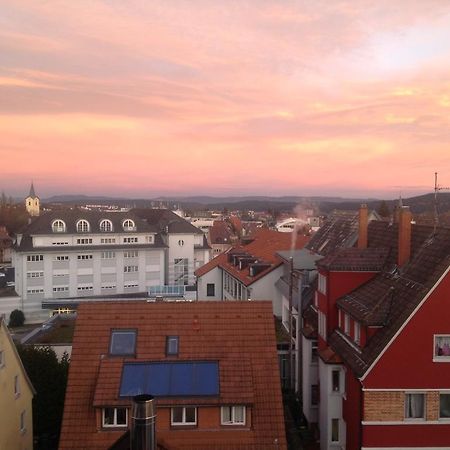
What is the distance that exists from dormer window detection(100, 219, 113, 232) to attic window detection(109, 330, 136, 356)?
179 ft

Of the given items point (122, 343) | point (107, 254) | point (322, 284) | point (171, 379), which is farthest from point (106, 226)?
point (171, 379)

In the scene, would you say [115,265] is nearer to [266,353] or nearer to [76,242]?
[76,242]

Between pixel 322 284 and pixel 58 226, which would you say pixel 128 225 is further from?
pixel 322 284

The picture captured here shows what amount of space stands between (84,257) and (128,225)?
7.47m

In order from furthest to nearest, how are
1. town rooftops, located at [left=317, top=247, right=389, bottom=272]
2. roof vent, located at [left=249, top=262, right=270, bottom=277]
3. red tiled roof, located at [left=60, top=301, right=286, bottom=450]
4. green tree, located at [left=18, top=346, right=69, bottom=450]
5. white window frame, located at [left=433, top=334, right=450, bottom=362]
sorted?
roof vent, located at [left=249, top=262, right=270, bottom=277] < green tree, located at [left=18, top=346, right=69, bottom=450] < town rooftops, located at [left=317, top=247, right=389, bottom=272] < white window frame, located at [left=433, top=334, right=450, bottom=362] < red tiled roof, located at [left=60, top=301, right=286, bottom=450]

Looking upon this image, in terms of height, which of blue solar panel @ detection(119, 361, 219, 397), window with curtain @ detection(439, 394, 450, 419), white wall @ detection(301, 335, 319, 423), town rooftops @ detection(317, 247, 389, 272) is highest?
town rooftops @ detection(317, 247, 389, 272)

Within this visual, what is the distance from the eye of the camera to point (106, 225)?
244ft

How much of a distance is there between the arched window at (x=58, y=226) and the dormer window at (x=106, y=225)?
5.00 m

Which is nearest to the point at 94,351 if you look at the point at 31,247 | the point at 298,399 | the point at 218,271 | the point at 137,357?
the point at 137,357

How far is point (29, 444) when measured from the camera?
79.5ft

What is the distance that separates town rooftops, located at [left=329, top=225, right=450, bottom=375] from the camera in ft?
65.5

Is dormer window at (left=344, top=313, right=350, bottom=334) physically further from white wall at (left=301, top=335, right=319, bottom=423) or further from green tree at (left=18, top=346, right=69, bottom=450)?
green tree at (left=18, top=346, right=69, bottom=450)

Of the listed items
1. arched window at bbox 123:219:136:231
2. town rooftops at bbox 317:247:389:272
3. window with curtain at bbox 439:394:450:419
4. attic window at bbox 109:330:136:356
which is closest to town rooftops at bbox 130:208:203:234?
arched window at bbox 123:219:136:231

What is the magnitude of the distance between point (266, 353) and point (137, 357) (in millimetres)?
4777
